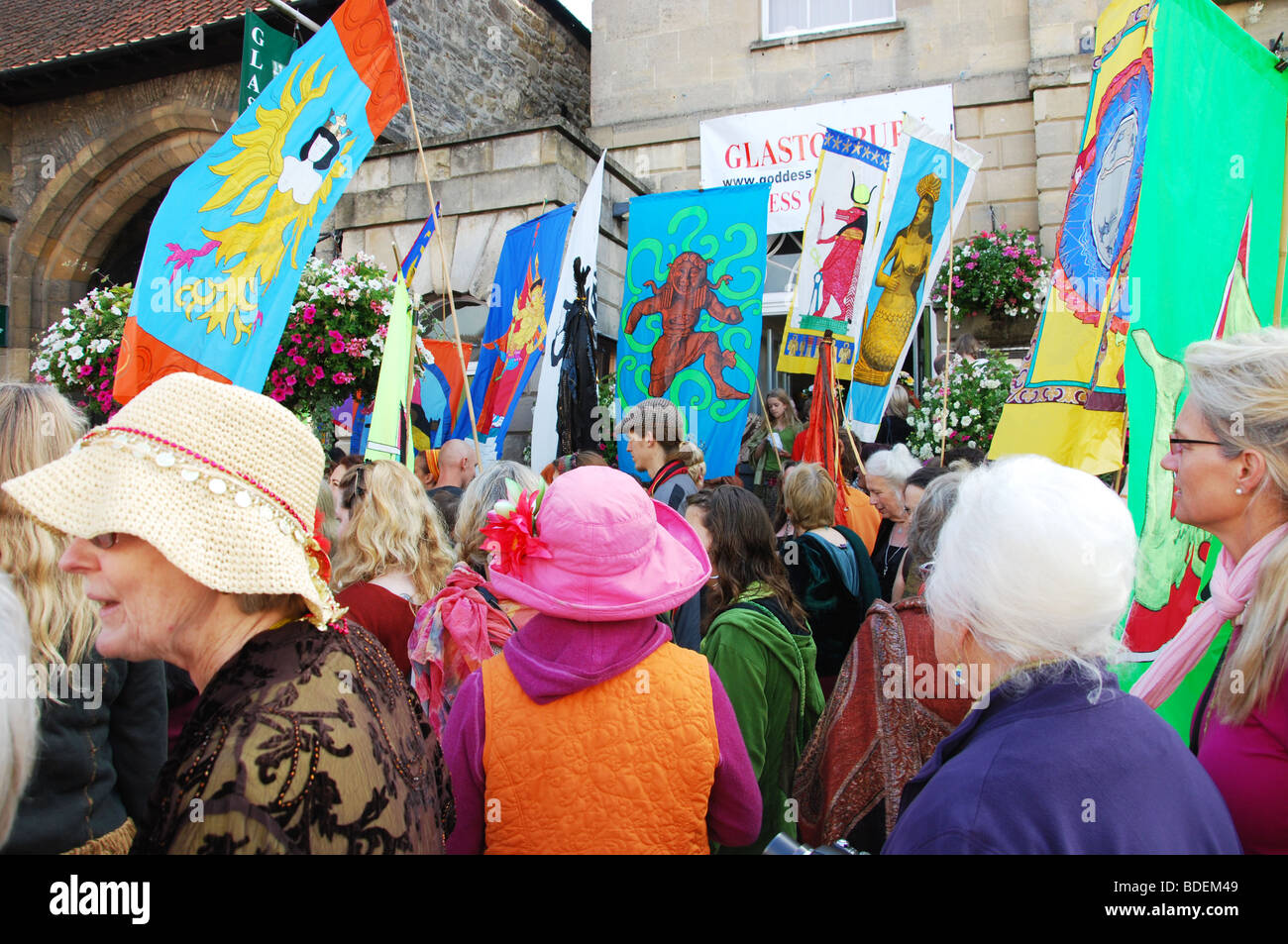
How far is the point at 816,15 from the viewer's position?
36.1 feet

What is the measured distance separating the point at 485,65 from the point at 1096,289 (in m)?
10.8

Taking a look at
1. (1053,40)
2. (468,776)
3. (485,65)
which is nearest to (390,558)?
(468,776)

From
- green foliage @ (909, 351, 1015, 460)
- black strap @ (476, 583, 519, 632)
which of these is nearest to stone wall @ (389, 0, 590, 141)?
green foliage @ (909, 351, 1015, 460)

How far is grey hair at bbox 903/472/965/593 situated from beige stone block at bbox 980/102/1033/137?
8528 millimetres

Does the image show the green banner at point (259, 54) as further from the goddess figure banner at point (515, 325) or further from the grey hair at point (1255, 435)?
the grey hair at point (1255, 435)

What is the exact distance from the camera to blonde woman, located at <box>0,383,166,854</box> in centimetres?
184

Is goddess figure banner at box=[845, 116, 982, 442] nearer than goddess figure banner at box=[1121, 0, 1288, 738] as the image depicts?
No

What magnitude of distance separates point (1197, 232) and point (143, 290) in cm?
376

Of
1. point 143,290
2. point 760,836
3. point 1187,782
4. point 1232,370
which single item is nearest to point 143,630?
point 1187,782

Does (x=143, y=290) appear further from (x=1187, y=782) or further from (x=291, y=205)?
(x=1187, y=782)

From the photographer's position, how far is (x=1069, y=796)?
1.29 meters

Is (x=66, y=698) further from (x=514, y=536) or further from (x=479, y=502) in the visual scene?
(x=479, y=502)

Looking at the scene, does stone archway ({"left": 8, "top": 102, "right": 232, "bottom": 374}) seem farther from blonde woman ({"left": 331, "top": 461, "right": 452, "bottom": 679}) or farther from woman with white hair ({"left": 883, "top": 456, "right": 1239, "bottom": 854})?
woman with white hair ({"left": 883, "top": 456, "right": 1239, "bottom": 854})

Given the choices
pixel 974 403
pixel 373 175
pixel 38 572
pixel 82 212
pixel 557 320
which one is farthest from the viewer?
pixel 82 212
